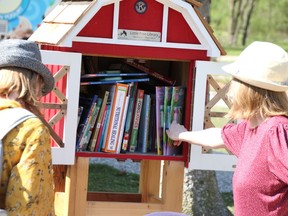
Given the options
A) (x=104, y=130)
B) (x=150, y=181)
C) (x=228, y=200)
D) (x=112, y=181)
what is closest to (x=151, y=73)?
(x=104, y=130)

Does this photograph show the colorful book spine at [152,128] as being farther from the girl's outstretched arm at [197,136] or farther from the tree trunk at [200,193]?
the tree trunk at [200,193]

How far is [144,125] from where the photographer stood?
500 centimetres

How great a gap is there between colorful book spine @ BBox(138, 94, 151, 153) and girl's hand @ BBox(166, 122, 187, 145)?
6.7 inches

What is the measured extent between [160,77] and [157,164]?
0.88 metres

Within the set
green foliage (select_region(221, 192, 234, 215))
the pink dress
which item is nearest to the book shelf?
the pink dress

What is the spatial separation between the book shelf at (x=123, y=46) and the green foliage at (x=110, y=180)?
363 cm

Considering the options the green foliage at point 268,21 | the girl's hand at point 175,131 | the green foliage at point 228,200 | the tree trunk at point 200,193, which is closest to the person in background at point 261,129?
the girl's hand at point 175,131

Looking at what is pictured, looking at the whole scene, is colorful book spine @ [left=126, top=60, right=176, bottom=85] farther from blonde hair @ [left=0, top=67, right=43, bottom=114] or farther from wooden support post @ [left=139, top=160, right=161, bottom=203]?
blonde hair @ [left=0, top=67, right=43, bottom=114]

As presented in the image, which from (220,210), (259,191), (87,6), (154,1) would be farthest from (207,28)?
(220,210)

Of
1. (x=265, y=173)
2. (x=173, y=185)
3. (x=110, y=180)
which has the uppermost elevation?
(x=265, y=173)

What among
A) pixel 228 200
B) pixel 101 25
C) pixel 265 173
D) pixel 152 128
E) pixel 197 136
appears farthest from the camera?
pixel 228 200

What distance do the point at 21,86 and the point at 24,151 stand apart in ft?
0.98

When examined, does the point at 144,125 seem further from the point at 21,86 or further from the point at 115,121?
the point at 21,86

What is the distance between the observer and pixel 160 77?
5.12 m
